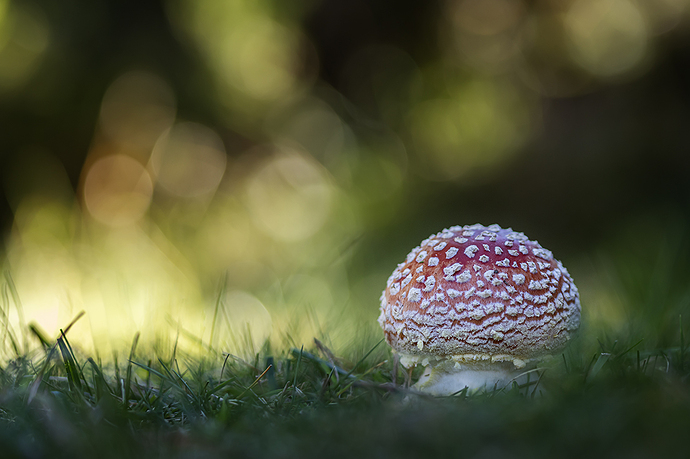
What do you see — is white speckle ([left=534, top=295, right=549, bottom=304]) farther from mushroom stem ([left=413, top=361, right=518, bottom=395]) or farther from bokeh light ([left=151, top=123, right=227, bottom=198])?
bokeh light ([left=151, top=123, right=227, bottom=198])

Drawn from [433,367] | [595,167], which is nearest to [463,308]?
[433,367]

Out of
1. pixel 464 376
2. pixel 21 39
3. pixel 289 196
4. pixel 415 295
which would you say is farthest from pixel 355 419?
pixel 21 39

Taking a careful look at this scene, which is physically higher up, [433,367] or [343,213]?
[343,213]

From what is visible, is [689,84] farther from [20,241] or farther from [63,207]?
[20,241]

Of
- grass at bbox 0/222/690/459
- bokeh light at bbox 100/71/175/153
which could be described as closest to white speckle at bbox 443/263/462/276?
grass at bbox 0/222/690/459

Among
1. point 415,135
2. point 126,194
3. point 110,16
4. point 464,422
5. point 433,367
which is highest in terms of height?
point 110,16

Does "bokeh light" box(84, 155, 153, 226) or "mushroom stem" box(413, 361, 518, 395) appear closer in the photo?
"mushroom stem" box(413, 361, 518, 395)

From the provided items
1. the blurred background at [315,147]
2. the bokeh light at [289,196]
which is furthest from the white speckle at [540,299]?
the bokeh light at [289,196]

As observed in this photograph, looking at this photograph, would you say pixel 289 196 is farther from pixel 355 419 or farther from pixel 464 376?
pixel 355 419
